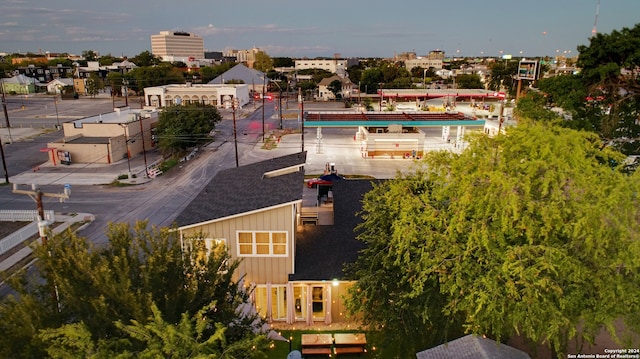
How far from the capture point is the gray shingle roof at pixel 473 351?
12.0m

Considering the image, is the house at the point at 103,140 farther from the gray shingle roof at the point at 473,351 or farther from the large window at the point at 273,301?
the gray shingle roof at the point at 473,351

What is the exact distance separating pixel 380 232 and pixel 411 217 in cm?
197

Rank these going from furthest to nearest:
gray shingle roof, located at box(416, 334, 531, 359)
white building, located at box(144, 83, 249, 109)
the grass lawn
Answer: white building, located at box(144, 83, 249, 109), the grass lawn, gray shingle roof, located at box(416, 334, 531, 359)

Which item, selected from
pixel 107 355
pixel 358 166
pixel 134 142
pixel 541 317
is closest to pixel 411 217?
pixel 541 317

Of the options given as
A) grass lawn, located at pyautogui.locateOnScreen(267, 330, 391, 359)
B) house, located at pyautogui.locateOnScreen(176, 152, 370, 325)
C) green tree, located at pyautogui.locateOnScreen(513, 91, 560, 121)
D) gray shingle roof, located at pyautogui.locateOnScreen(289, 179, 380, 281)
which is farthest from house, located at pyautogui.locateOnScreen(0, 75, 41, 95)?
grass lawn, located at pyautogui.locateOnScreen(267, 330, 391, 359)

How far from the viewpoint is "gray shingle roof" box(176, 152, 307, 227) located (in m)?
16.9

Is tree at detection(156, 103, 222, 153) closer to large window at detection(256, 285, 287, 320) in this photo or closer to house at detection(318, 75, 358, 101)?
large window at detection(256, 285, 287, 320)

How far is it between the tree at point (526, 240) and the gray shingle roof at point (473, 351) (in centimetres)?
62

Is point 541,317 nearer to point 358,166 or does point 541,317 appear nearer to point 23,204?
point 358,166

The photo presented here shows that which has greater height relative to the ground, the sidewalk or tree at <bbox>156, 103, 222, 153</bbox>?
tree at <bbox>156, 103, 222, 153</bbox>

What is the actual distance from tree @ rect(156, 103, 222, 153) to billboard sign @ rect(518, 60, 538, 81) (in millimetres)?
57989

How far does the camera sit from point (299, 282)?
16875 mm

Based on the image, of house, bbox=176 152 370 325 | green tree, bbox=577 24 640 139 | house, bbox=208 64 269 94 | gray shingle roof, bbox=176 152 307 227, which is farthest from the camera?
house, bbox=208 64 269 94

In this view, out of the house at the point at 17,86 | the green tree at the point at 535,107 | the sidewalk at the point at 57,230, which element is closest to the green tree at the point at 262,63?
the house at the point at 17,86
